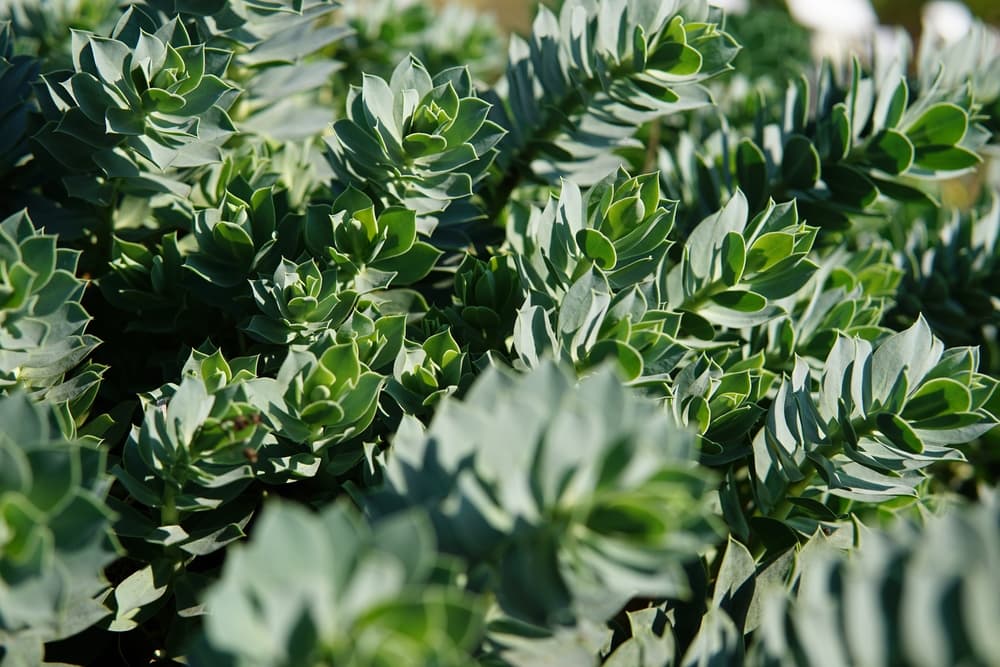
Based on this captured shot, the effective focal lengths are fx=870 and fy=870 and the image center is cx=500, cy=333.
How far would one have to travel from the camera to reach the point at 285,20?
1.25 meters

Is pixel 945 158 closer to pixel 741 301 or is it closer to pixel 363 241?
pixel 741 301

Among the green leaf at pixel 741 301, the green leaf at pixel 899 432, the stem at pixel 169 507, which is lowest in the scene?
the stem at pixel 169 507

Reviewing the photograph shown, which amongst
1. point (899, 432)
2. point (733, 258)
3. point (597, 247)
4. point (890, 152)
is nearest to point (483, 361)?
point (597, 247)

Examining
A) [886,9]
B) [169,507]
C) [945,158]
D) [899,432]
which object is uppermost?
[945,158]

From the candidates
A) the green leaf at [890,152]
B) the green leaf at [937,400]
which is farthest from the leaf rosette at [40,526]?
the green leaf at [890,152]

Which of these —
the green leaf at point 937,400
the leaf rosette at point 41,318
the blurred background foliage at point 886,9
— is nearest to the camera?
the leaf rosette at point 41,318

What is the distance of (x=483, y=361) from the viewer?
93 centimetres

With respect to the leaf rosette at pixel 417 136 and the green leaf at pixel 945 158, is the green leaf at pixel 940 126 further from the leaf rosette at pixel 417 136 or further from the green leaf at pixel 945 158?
the leaf rosette at pixel 417 136

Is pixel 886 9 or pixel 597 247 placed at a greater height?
pixel 597 247

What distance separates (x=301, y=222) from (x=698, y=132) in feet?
3.23

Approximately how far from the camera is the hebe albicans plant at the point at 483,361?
589 mm

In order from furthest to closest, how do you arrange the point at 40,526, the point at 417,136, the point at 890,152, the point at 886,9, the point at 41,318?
the point at 886,9 < the point at 890,152 < the point at 417,136 < the point at 41,318 < the point at 40,526

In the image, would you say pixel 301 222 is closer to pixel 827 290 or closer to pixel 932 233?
pixel 827 290

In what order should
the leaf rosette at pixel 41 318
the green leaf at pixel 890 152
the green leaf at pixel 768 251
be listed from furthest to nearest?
the green leaf at pixel 890 152, the green leaf at pixel 768 251, the leaf rosette at pixel 41 318
